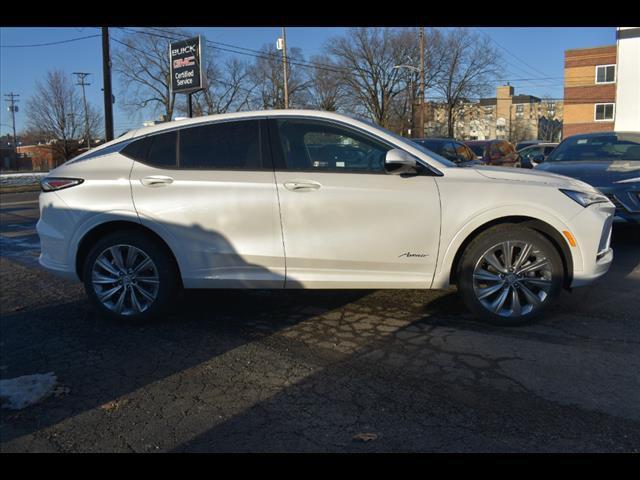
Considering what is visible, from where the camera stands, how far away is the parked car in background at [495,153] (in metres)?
16.5

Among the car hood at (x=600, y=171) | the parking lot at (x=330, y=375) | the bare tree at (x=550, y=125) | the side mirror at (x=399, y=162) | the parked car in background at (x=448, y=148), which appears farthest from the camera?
the bare tree at (x=550, y=125)

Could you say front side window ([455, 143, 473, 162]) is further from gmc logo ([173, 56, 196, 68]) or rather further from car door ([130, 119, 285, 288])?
gmc logo ([173, 56, 196, 68])

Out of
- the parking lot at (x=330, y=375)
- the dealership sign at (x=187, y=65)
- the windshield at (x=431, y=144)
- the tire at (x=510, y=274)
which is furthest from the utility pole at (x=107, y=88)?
the tire at (x=510, y=274)

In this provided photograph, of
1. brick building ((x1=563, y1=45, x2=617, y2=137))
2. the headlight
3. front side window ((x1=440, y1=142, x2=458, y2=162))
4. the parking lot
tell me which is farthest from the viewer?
brick building ((x1=563, y1=45, x2=617, y2=137))

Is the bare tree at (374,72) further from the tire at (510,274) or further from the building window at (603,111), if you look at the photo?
the tire at (510,274)

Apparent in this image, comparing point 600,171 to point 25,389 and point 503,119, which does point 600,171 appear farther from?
point 503,119

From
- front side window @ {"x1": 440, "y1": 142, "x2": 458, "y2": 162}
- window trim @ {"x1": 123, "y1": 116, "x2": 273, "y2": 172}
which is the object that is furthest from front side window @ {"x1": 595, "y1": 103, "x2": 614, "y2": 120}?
window trim @ {"x1": 123, "y1": 116, "x2": 273, "y2": 172}

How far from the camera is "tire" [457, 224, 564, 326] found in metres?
4.47

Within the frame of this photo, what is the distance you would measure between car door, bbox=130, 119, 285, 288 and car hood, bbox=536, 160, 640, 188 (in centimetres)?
427

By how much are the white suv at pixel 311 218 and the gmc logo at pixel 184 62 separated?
15.2m

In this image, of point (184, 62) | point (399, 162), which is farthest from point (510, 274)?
point (184, 62)
